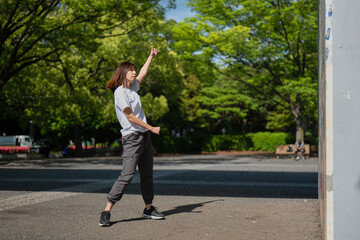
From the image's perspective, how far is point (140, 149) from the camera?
485cm

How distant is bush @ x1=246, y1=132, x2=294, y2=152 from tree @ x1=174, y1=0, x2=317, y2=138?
1090 cm

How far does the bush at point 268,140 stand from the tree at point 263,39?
1090 cm

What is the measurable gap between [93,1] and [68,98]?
9.73 meters

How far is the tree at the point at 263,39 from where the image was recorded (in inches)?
874

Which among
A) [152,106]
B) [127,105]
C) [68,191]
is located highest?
[152,106]

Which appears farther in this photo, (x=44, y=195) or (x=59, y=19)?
(x=59, y=19)

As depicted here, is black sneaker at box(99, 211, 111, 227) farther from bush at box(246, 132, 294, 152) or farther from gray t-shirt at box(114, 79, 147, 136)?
bush at box(246, 132, 294, 152)

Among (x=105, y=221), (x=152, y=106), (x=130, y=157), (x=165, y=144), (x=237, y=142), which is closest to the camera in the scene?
(x=105, y=221)

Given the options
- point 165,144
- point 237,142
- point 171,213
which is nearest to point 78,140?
point 165,144

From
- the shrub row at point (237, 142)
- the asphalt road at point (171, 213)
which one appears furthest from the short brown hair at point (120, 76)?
the shrub row at point (237, 142)

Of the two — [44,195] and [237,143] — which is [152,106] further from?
[44,195]

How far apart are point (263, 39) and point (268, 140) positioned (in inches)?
573

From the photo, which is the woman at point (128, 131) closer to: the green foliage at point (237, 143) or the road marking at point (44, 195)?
the road marking at point (44, 195)

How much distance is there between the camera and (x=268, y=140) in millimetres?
37750
